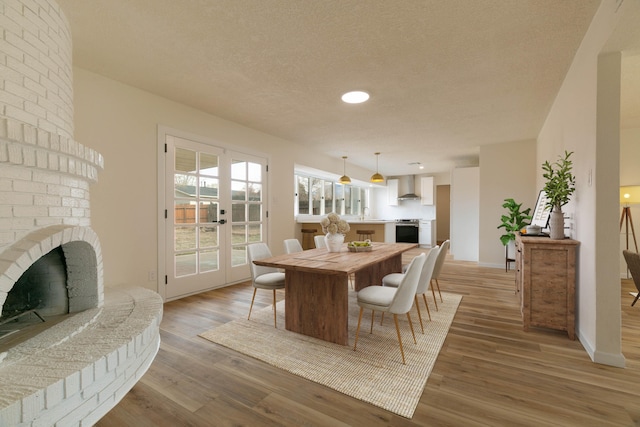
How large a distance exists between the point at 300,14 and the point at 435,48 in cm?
113

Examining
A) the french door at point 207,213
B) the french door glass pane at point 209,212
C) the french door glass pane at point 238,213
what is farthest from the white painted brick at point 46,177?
the french door glass pane at point 238,213

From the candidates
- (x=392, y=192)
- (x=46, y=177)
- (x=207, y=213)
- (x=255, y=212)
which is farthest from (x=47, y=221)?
(x=392, y=192)

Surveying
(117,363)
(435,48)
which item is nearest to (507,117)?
(435,48)

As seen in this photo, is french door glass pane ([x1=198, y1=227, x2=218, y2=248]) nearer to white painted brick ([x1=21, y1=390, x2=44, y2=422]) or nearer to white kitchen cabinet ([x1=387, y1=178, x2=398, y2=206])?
white painted brick ([x1=21, y1=390, x2=44, y2=422])

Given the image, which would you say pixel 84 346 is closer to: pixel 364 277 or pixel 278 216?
pixel 364 277

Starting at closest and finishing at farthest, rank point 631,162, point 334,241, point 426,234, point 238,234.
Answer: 1. point 334,241
2. point 631,162
3. point 238,234
4. point 426,234

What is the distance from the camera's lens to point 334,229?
2979 mm

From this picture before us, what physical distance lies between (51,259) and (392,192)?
30.1ft

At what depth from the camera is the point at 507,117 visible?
3967 mm

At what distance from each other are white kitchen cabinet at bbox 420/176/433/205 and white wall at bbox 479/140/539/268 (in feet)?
11.6

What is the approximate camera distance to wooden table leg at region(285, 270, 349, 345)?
91.4 inches

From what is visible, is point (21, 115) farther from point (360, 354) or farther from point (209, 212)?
point (209, 212)

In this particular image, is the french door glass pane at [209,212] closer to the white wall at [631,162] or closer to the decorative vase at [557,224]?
the decorative vase at [557,224]

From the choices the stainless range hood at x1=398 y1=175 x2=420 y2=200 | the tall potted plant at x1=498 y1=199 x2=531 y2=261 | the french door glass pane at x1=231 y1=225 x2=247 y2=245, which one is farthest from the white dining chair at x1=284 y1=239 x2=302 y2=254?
the stainless range hood at x1=398 y1=175 x2=420 y2=200
